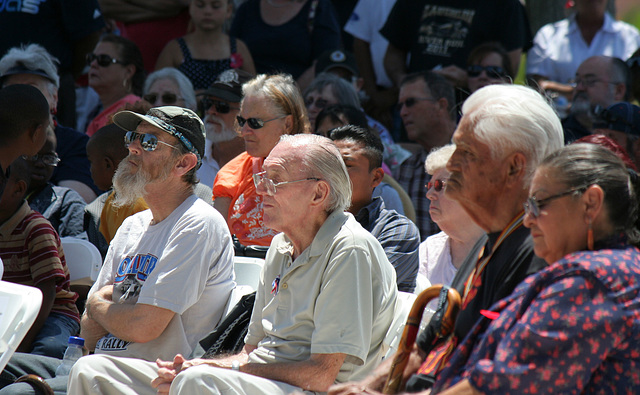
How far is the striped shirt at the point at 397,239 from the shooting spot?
3932 millimetres

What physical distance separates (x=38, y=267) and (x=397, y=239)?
6.42ft

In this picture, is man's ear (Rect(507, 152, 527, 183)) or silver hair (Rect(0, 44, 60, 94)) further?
silver hair (Rect(0, 44, 60, 94))

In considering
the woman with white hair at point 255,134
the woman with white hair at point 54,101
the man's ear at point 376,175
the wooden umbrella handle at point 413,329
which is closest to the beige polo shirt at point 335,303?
the wooden umbrella handle at point 413,329

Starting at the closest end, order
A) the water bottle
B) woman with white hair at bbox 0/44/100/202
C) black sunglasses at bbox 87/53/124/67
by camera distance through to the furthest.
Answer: the water bottle → woman with white hair at bbox 0/44/100/202 → black sunglasses at bbox 87/53/124/67

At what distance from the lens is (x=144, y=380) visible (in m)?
3.38

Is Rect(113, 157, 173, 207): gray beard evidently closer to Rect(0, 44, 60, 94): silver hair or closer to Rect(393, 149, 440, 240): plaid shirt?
Rect(393, 149, 440, 240): plaid shirt

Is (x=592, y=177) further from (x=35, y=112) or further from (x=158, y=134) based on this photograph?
(x=35, y=112)

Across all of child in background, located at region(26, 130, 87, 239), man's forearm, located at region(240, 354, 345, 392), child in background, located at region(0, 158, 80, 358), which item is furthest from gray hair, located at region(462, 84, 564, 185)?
child in background, located at region(26, 130, 87, 239)

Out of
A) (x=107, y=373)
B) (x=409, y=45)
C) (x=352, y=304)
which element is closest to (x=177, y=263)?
(x=107, y=373)

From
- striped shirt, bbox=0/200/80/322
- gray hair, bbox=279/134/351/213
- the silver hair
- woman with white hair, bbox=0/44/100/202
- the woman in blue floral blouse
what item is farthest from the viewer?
the silver hair

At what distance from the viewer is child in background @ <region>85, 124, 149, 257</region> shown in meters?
4.96

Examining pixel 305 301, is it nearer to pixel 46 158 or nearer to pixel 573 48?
pixel 46 158

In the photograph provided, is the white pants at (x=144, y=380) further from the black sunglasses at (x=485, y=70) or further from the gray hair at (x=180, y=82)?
the black sunglasses at (x=485, y=70)

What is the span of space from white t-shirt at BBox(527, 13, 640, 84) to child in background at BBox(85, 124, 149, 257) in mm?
4314
